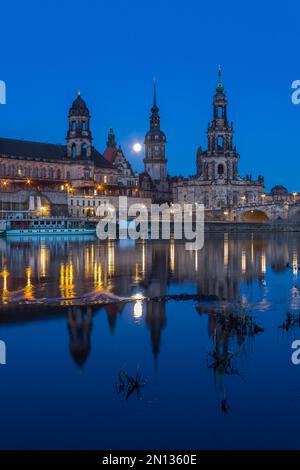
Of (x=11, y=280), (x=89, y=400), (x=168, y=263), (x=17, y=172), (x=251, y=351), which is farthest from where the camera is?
(x=17, y=172)

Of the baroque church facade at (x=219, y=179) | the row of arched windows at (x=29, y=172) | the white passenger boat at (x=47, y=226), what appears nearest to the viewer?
the white passenger boat at (x=47, y=226)

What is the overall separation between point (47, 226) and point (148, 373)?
81.5 m

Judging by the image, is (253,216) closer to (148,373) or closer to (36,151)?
(36,151)

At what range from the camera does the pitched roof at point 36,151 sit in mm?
106250

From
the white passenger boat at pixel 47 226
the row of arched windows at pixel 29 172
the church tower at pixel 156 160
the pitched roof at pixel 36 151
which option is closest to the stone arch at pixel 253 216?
the church tower at pixel 156 160

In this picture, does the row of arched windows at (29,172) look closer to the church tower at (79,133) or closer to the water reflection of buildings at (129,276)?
the church tower at (79,133)

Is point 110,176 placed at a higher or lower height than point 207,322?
higher

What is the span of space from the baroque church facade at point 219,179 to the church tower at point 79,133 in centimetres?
2371

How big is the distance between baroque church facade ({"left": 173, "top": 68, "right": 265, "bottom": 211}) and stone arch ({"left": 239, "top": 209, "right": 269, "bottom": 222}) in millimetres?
2539

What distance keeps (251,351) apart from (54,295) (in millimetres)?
11225

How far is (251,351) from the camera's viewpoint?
14.2 meters

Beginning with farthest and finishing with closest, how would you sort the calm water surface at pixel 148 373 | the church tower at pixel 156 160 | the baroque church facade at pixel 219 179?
the church tower at pixel 156 160 → the baroque church facade at pixel 219 179 → the calm water surface at pixel 148 373
